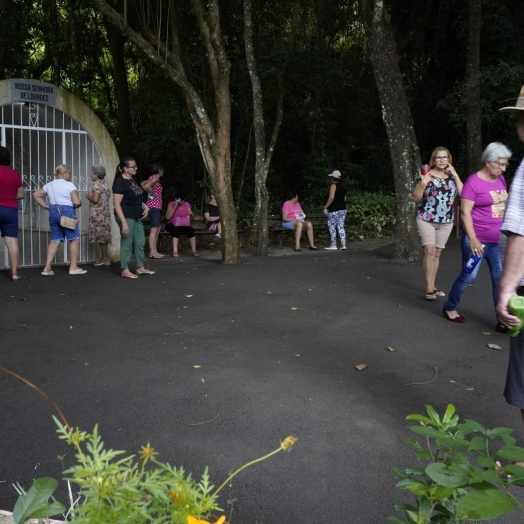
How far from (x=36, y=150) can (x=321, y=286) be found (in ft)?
22.3

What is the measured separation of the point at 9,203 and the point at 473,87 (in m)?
11.6

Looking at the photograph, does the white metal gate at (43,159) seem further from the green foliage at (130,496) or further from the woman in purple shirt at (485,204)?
the green foliage at (130,496)

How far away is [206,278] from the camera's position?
36.7ft

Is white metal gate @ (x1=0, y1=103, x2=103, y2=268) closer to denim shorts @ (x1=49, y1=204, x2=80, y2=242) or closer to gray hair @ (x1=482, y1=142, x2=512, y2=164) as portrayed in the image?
denim shorts @ (x1=49, y1=204, x2=80, y2=242)

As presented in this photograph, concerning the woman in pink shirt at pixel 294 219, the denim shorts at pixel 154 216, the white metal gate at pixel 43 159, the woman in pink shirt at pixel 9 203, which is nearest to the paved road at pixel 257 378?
the woman in pink shirt at pixel 9 203

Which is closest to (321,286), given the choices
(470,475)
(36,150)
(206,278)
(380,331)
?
(206,278)

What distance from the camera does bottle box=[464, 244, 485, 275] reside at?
7.26m

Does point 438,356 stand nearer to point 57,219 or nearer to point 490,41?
point 57,219

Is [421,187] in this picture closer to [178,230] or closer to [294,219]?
[178,230]

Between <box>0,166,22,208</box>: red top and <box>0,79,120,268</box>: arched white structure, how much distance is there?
6.01 feet

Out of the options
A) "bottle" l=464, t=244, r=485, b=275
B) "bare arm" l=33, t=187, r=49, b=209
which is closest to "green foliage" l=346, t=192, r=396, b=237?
"bare arm" l=33, t=187, r=49, b=209

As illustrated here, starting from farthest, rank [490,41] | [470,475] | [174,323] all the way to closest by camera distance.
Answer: [490,41]
[174,323]
[470,475]

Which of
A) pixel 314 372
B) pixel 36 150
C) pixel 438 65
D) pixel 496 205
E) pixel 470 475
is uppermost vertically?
pixel 438 65

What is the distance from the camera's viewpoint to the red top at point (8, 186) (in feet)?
34.0
